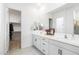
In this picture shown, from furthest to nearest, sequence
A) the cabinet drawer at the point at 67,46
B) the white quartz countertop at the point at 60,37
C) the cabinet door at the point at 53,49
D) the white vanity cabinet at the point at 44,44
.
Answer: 1. the white vanity cabinet at the point at 44,44
2. the cabinet door at the point at 53,49
3. the white quartz countertop at the point at 60,37
4. the cabinet drawer at the point at 67,46

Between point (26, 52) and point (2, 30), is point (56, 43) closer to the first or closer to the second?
point (26, 52)

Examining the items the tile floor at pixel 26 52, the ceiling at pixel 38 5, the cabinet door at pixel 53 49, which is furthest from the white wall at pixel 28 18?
the cabinet door at pixel 53 49

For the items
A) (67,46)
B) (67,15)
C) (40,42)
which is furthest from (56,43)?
(67,15)

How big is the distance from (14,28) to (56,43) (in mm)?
786

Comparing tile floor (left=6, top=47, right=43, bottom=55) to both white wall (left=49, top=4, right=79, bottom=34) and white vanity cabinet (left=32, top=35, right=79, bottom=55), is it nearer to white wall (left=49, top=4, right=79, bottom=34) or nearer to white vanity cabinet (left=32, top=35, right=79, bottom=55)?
white vanity cabinet (left=32, top=35, right=79, bottom=55)

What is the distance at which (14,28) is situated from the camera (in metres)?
1.61

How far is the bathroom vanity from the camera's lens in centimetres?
135

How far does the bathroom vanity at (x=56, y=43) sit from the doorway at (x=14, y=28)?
0.97 feet

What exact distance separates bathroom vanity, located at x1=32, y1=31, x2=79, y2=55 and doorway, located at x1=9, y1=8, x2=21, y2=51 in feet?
0.97

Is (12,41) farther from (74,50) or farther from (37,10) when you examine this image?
(74,50)

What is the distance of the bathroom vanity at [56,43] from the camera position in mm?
1348

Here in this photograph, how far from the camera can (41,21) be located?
166 centimetres

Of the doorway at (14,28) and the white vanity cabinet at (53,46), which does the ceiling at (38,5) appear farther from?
the white vanity cabinet at (53,46)

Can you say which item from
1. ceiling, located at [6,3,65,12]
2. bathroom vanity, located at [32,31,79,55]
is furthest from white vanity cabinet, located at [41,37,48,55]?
ceiling, located at [6,3,65,12]
